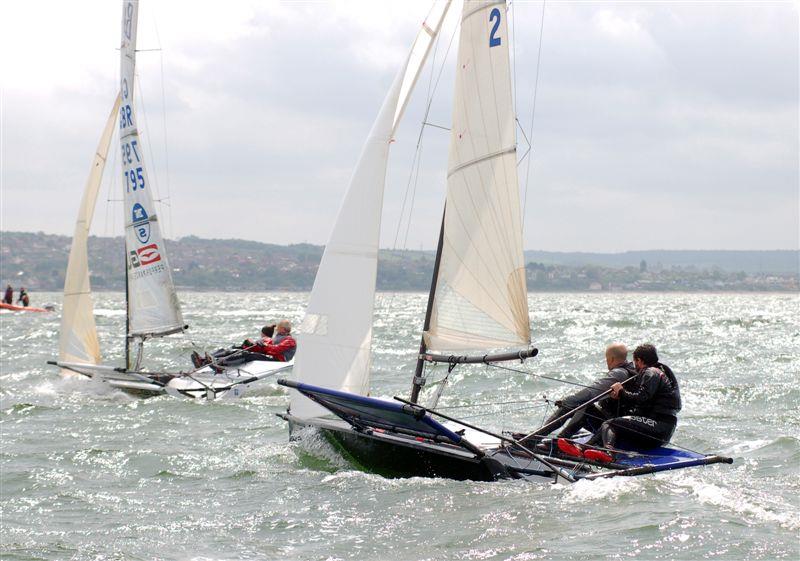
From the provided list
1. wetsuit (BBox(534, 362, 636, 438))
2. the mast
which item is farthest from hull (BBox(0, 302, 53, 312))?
wetsuit (BBox(534, 362, 636, 438))

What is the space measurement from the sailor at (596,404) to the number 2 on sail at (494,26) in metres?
3.02

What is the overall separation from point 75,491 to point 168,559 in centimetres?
279

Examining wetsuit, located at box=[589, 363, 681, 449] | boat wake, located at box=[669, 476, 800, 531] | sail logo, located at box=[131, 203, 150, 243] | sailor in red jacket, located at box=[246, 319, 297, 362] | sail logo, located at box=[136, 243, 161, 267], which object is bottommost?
boat wake, located at box=[669, 476, 800, 531]

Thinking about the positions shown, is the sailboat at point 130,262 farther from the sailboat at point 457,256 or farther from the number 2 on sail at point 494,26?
the number 2 on sail at point 494,26

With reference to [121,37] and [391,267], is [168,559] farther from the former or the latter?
[391,267]

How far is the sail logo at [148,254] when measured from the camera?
18.8 metres

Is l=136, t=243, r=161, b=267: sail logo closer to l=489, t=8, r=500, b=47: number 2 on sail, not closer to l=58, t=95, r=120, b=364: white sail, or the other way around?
l=58, t=95, r=120, b=364: white sail

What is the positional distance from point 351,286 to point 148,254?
30.0ft

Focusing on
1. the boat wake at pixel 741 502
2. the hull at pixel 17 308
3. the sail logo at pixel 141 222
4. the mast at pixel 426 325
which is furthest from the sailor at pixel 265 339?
the hull at pixel 17 308

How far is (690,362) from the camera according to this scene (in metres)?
24.2

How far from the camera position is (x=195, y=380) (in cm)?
1662

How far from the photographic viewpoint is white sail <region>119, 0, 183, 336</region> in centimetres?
1875

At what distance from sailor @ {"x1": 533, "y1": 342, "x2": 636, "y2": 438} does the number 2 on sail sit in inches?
119

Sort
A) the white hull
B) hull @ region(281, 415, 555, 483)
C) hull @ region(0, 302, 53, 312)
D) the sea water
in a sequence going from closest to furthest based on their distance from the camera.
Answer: the sea water
hull @ region(281, 415, 555, 483)
the white hull
hull @ region(0, 302, 53, 312)
